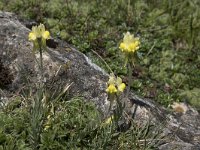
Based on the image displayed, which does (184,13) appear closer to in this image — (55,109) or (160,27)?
(160,27)

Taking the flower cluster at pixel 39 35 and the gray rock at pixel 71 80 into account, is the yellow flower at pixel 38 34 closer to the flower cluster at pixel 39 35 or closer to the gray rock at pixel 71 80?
the flower cluster at pixel 39 35

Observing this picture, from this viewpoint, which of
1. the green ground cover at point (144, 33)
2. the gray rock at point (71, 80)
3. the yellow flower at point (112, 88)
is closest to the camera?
the yellow flower at point (112, 88)

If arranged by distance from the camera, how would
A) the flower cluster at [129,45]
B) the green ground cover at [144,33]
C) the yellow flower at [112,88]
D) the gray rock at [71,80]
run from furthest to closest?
the green ground cover at [144,33]
the gray rock at [71,80]
the yellow flower at [112,88]
the flower cluster at [129,45]

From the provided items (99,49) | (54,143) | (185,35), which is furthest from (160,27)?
(54,143)

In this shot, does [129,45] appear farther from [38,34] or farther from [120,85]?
[38,34]

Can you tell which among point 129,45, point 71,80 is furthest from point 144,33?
point 129,45

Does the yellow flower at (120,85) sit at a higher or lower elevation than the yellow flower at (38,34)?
lower

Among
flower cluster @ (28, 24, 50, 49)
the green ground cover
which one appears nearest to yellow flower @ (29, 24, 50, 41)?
flower cluster @ (28, 24, 50, 49)

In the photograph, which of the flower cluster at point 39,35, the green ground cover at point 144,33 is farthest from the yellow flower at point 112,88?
the green ground cover at point 144,33
